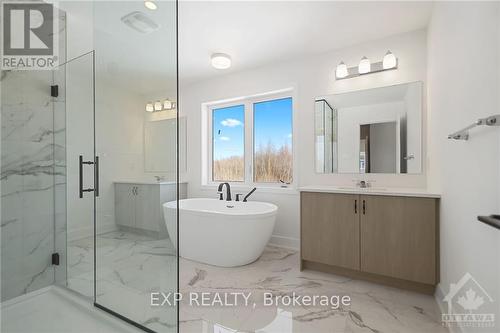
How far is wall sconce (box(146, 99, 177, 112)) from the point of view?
1.58 m

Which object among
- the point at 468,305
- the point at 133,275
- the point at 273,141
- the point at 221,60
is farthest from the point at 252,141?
the point at 468,305

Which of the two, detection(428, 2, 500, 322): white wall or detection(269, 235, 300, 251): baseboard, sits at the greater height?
detection(428, 2, 500, 322): white wall

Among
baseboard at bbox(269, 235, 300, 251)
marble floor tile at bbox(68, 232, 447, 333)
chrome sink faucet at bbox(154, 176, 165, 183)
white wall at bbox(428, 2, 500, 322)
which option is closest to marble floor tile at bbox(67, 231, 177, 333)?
marble floor tile at bbox(68, 232, 447, 333)

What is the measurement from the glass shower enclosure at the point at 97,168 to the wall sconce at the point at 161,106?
0.01m

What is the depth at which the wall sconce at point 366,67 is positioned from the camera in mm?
2588

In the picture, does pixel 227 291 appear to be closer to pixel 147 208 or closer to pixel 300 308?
pixel 300 308

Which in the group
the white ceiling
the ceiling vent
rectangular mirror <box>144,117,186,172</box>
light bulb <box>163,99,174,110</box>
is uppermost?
the white ceiling

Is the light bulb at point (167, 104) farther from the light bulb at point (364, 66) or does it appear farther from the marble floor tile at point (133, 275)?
the light bulb at point (364, 66)

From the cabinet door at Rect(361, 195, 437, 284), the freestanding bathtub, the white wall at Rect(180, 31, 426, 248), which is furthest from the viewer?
the white wall at Rect(180, 31, 426, 248)

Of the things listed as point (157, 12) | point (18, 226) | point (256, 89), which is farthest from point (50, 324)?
point (256, 89)

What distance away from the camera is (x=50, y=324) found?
1662 mm

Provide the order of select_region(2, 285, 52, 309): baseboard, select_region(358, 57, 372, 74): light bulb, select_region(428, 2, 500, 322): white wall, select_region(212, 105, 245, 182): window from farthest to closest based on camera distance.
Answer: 1. select_region(212, 105, 245, 182): window
2. select_region(358, 57, 372, 74): light bulb
3. select_region(2, 285, 52, 309): baseboard
4. select_region(428, 2, 500, 322): white wall

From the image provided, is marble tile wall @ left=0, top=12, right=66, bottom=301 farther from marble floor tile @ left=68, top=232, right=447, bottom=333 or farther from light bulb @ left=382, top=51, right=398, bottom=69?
light bulb @ left=382, top=51, right=398, bottom=69

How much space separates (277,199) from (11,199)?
2653mm
